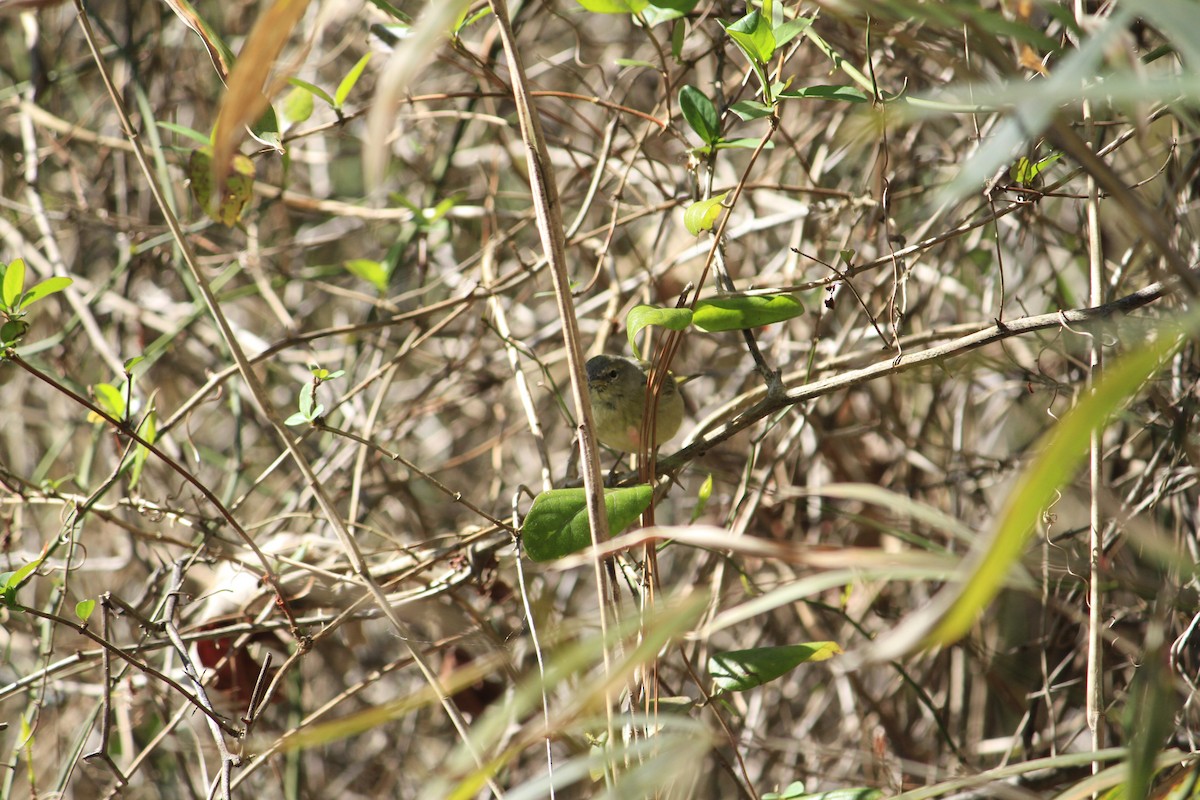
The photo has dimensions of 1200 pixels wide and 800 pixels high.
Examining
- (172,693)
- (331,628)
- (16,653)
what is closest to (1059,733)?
(331,628)

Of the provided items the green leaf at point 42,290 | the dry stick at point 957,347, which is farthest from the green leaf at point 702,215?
the green leaf at point 42,290

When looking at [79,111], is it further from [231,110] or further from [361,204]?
[231,110]

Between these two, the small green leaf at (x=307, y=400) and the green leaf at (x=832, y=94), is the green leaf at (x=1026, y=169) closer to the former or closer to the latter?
the green leaf at (x=832, y=94)

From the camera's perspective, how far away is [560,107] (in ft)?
12.4

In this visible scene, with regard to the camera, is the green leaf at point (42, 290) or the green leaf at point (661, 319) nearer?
the green leaf at point (661, 319)

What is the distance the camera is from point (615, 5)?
6.14 ft

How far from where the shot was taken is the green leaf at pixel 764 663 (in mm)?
1688

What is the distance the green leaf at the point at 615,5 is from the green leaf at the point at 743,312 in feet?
1.92

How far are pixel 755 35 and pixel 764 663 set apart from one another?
109cm

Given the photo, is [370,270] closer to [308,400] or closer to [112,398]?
[112,398]

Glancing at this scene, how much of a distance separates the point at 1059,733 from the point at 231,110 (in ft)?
8.22

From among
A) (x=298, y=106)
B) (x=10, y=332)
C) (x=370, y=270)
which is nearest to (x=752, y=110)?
(x=298, y=106)

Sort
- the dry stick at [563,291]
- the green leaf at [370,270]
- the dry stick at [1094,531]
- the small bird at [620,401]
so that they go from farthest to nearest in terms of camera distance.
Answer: the small bird at [620,401] → the green leaf at [370,270] → the dry stick at [1094,531] → the dry stick at [563,291]

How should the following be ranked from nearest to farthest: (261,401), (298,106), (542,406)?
(261,401)
(298,106)
(542,406)
